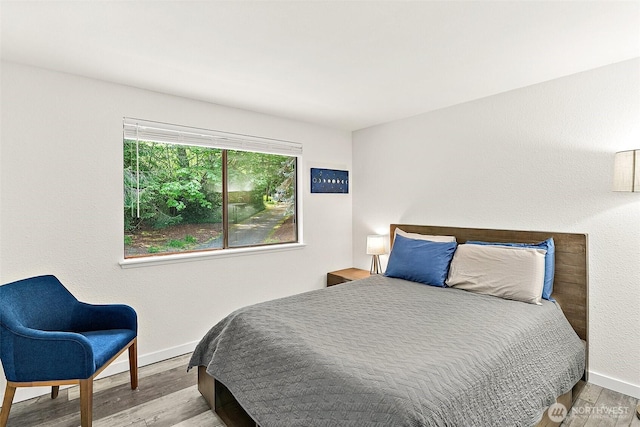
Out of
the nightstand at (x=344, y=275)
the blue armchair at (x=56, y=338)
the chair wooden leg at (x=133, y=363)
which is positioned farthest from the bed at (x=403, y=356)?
the nightstand at (x=344, y=275)

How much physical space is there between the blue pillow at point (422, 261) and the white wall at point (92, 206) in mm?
1500

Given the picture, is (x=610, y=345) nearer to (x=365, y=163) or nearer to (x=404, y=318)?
(x=404, y=318)

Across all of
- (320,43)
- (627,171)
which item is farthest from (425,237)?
(320,43)

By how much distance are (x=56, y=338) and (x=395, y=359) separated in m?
1.84

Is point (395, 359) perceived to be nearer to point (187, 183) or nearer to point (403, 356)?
point (403, 356)

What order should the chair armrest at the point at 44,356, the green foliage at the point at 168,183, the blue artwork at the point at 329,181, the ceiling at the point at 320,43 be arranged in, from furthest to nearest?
the blue artwork at the point at 329,181, the green foliage at the point at 168,183, the chair armrest at the point at 44,356, the ceiling at the point at 320,43

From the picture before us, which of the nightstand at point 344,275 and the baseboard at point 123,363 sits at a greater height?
the nightstand at point 344,275

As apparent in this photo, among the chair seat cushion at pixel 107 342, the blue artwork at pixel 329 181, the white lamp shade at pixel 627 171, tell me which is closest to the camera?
the chair seat cushion at pixel 107 342

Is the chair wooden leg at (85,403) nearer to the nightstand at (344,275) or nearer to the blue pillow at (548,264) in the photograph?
the nightstand at (344,275)

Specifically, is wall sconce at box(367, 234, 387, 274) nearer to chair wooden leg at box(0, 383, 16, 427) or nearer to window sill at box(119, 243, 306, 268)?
window sill at box(119, 243, 306, 268)

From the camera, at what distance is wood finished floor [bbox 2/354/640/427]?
2037mm

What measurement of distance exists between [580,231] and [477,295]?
925 millimetres

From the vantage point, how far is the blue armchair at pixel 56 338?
1808 mm

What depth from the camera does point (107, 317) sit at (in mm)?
2355
